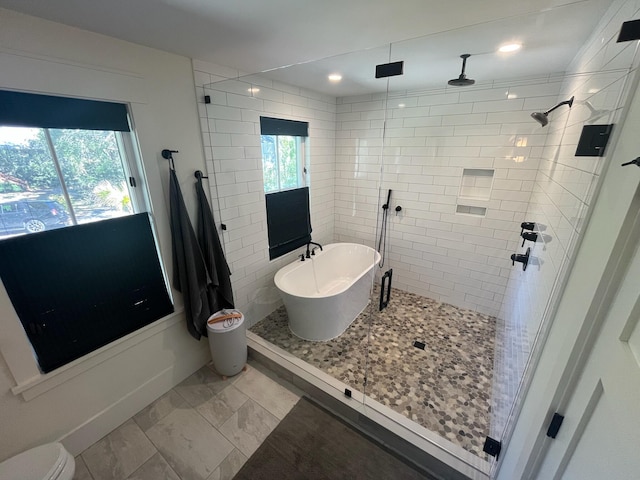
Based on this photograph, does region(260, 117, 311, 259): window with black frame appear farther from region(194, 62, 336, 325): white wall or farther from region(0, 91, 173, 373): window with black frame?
region(0, 91, 173, 373): window with black frame

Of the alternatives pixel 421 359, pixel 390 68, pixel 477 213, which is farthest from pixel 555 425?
pixel 477 213

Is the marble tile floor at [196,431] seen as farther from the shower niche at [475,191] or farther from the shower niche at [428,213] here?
the shower niche at [475,191]

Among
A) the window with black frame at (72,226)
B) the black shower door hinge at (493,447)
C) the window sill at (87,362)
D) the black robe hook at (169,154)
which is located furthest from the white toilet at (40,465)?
the black shower door hinge at (493,447)

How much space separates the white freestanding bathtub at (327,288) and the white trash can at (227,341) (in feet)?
1.68

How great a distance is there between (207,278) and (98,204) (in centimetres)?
91

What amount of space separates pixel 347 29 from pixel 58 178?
184cm

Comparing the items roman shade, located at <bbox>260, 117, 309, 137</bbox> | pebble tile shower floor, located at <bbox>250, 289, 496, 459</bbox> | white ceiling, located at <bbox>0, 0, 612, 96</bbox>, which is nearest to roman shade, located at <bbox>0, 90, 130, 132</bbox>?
white ceiling, located at <bbox>0, 0, 612, 96</bbox>

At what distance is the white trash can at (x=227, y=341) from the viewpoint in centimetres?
208

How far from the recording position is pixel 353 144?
3162 millimetres

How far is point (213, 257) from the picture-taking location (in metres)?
2.12

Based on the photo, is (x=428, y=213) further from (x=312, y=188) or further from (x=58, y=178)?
(x=58, y=178)

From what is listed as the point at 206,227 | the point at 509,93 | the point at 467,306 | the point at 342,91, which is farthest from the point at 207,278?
the point at 509,93

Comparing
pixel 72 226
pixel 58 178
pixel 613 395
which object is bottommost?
pixel 613 395

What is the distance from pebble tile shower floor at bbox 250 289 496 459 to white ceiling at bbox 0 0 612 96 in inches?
96.3
